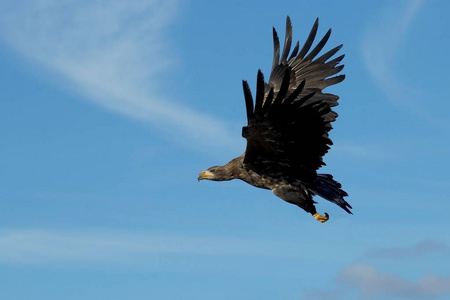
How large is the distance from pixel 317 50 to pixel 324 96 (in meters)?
1.70

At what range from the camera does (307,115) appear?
43.4 feet

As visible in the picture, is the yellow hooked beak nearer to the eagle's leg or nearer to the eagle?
the eagle

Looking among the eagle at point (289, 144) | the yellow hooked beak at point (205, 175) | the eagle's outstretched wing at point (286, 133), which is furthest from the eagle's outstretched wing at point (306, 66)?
the yellow hooked beak at point (205, 175)

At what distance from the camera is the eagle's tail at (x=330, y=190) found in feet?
48.8

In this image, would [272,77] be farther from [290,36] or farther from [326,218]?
[326,218]

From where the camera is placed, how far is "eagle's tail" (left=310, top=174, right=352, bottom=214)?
586 inches

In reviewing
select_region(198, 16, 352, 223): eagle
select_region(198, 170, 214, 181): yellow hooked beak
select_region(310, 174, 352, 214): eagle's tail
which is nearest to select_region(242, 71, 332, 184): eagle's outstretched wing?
select_region(198, 16, 352, 223): eagle

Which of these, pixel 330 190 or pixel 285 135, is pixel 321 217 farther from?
pixel 285 135

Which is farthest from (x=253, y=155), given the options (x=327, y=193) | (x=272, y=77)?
(x=272, y=77)

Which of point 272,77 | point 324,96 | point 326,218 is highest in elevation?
point 272,77

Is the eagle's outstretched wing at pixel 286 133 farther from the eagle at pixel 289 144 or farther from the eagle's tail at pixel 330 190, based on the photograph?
the eagle's tail at pixel 330 190

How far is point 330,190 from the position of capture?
1528 centimetres

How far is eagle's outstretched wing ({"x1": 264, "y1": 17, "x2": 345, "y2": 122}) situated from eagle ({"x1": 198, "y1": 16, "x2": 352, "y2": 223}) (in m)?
0.03

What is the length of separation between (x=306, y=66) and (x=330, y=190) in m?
3.30
